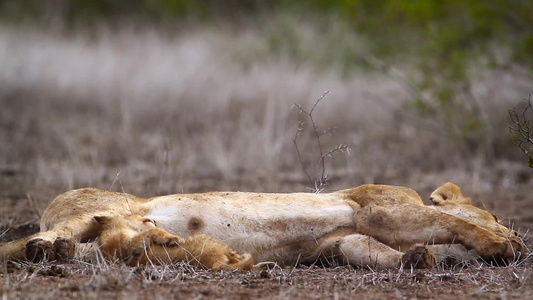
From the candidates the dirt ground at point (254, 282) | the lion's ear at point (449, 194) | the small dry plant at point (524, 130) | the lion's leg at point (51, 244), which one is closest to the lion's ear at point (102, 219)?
the lion's leg at point (51, 244)

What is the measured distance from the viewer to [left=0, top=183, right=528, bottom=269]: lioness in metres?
3.60

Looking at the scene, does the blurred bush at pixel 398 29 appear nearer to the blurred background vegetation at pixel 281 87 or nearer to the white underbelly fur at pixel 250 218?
the blurred background vegetation at pixel 281 87

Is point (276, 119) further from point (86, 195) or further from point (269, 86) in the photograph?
Answer: point (86, 195)

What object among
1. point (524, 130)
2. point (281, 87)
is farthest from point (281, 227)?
point (281, 87)

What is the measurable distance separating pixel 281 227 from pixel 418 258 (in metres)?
0.76

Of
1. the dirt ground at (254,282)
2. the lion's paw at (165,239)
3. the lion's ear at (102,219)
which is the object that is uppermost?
the lion's ear at (102,219)

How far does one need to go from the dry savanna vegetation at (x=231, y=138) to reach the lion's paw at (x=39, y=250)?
0.05 m

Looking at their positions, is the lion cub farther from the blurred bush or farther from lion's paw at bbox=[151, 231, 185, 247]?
the blurred bush

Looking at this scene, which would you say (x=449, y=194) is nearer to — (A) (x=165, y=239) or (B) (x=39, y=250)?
(A) (x=165, y=239)

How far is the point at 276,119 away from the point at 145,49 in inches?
159

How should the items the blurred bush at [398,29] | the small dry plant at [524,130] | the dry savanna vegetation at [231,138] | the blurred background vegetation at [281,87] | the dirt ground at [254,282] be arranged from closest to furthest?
the dirt ground at [254,282]
the dry savanna vegetation at [231,138]
the small dry plant at [524,130]
the blurred background vegetation at [281,87]
the blurred bush at [398,29]

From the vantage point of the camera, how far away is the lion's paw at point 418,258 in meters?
3.56

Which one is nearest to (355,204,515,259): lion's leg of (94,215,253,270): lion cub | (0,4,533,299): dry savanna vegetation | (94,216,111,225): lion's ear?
(0,4,533,299): dry savanna vegetation

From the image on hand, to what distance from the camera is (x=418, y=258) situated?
3.55m
